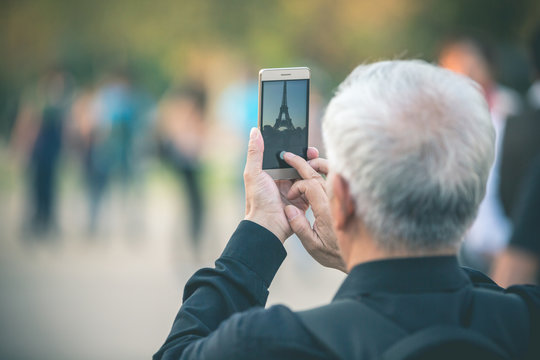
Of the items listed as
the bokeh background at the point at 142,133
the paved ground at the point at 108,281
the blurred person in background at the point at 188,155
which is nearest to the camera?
the paved ground at the point at 108,281

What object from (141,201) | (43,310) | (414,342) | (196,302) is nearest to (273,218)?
(196,302)

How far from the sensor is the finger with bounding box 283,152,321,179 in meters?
1.66

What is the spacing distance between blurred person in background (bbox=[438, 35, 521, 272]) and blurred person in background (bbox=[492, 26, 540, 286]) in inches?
3.7

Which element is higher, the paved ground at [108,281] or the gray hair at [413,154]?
the gray hair at [413,154]

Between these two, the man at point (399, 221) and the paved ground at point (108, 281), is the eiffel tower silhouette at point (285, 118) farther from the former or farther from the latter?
the paved ground at point (108, 281)

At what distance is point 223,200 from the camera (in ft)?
40.0

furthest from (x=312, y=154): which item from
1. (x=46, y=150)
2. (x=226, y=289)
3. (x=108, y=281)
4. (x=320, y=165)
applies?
(x=46, y=150)

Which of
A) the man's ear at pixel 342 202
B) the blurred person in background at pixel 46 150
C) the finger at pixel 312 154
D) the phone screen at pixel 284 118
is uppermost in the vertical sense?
the phone screen at pixel 284 118

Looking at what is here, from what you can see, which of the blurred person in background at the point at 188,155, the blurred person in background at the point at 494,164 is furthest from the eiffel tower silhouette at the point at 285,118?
the blurred person in background at the point at 188,155

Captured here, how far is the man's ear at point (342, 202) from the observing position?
47.9 inches

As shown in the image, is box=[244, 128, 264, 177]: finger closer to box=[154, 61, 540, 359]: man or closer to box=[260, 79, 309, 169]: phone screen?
box=[260, 79, 309, 169]: phone screen

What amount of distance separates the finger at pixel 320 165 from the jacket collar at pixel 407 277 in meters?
0.51

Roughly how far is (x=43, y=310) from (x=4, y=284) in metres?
1.01

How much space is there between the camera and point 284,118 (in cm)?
178
